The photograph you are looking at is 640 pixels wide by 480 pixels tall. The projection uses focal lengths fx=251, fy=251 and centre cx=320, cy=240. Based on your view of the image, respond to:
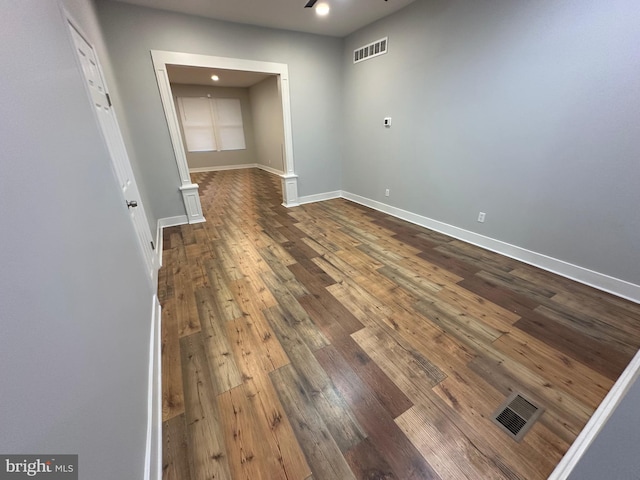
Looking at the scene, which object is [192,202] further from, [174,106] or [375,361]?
[375,361]

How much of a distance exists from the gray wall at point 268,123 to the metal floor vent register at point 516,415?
648 centimetres

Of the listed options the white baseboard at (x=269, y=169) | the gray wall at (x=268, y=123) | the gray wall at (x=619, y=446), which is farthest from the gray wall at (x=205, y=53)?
the gray wall at (x=619, y=446)

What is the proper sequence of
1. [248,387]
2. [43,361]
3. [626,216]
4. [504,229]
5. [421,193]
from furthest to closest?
1. [421,193]
2. [504,229]
3. [626,216]
4. [248,387]
5. [43,361]

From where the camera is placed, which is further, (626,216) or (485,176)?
(485,176)

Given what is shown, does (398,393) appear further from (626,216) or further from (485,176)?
(485,176)

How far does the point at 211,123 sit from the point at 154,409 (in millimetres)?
8883

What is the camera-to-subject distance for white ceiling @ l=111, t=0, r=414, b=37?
2.95 meters

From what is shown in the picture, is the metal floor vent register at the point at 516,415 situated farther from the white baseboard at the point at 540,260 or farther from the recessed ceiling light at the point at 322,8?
the recessed ceiling light at the point at 322,8

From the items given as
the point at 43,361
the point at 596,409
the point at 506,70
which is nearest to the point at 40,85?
the point at 43,361

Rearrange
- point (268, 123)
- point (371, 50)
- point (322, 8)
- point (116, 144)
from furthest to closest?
1. point (268, 123)
2. point (371, 50)
3. point (322, 8)
4. point (116, 144)

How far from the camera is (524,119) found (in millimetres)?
2430

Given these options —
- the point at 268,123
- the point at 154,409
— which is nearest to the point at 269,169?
the point at 268,123

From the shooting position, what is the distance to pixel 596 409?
4.27 ft

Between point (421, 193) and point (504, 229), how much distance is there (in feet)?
→ 3.78
